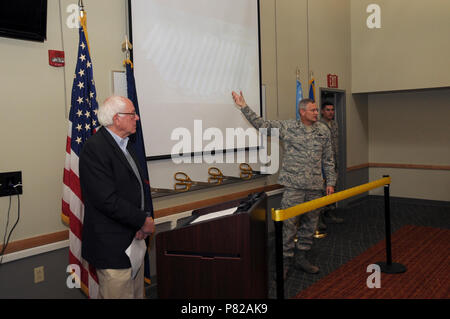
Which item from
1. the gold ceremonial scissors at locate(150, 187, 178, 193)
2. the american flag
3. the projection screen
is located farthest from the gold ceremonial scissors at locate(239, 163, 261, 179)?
the american flag

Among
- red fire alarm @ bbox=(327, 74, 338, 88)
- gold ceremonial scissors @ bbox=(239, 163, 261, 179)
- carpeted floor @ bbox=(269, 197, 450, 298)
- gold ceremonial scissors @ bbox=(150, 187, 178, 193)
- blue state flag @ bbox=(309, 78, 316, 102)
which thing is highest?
red fire alarm @ bbox=(327, 74, 338, 88)

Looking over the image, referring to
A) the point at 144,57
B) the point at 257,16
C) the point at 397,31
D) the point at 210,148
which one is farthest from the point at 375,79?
the point at 144,57

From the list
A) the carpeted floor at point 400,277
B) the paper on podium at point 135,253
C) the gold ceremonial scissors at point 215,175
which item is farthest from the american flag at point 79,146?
the carpeted floor at point 400,277

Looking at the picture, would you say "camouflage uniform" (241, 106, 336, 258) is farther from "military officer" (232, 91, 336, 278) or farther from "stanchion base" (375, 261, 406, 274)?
"stanchion base" (375, 261, 406, 274)

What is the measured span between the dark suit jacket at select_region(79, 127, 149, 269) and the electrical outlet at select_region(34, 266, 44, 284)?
63cm

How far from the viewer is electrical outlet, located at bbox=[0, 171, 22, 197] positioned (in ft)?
7.87

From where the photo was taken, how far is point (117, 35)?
3.01 m

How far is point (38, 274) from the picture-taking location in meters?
2.57

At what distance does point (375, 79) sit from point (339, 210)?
7.15ft

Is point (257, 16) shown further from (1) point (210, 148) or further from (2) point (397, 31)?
(2) point (397, 31)

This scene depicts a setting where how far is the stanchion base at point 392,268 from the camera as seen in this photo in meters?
3.49

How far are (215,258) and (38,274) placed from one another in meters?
1.48

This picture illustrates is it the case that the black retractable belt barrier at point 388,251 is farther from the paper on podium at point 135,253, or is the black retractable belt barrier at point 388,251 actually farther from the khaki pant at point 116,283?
the khaki pant at point 116,283

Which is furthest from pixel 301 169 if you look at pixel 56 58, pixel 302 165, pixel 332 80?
pixel 332 80
